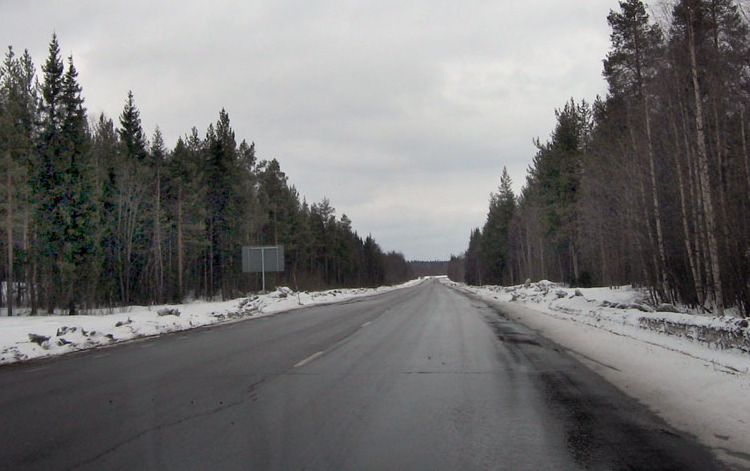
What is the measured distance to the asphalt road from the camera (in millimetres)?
5027

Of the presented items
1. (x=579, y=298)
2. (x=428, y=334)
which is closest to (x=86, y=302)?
(x=428, y=334)

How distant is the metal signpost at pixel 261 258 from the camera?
4641 centimetres

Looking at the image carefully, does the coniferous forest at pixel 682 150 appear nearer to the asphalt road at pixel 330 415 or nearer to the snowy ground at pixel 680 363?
the snowy ground at pixel 680 363

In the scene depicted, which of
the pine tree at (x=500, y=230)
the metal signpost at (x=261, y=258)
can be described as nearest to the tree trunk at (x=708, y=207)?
the metal signpost at (x=261, y=258)

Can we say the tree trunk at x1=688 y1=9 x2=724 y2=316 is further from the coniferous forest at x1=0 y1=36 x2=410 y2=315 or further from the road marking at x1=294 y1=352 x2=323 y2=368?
the coniferous forest at x1=0 y1=36 x2=410 y2=315

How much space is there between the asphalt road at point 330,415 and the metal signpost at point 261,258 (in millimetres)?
34309

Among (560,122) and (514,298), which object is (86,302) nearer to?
(514,298)

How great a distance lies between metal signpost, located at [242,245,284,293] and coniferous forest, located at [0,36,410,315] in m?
4.56

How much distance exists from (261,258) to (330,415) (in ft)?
134

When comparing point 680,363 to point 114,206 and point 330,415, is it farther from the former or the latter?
point 114,206

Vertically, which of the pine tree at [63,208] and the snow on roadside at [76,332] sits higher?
the pine tree at [63,208]

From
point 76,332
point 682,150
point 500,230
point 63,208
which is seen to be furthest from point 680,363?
point 500,230

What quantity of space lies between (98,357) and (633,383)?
11176mm

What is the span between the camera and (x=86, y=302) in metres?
32.3
